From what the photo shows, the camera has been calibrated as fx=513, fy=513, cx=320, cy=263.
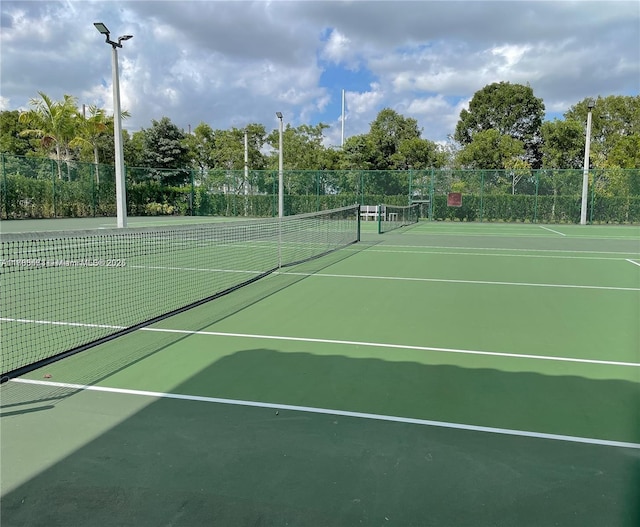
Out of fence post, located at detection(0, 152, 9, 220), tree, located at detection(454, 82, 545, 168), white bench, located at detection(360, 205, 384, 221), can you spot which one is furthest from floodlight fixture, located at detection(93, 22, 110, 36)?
tree, located at detection(454, 82, 545, 168)

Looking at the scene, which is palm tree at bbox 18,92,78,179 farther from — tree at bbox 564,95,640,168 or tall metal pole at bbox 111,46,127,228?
tree at bbox 564,95,640,168

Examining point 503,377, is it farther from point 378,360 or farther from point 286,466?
point 286,466

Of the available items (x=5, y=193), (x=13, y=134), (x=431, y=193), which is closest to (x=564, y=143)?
(x=431, y=193)

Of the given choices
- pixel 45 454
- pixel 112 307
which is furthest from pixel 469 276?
pixel 45 454

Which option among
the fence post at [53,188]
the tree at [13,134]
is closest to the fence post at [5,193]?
the fence post at [53,188]

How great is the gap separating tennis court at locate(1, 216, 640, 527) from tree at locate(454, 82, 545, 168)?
4623 centimetres

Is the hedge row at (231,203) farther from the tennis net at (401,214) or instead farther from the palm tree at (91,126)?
the palm tree at (91,126)

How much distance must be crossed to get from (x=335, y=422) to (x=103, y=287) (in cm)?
→ 594

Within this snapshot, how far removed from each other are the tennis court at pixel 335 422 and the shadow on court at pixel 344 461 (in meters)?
0.01

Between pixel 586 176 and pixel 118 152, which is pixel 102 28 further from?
pixel 586 176

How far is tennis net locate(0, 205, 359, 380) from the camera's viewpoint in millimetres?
5131

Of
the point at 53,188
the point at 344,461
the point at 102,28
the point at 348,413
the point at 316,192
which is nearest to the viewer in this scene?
the point at 344,461

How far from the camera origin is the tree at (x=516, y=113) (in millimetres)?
48406

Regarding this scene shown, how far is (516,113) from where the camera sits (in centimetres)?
4862
